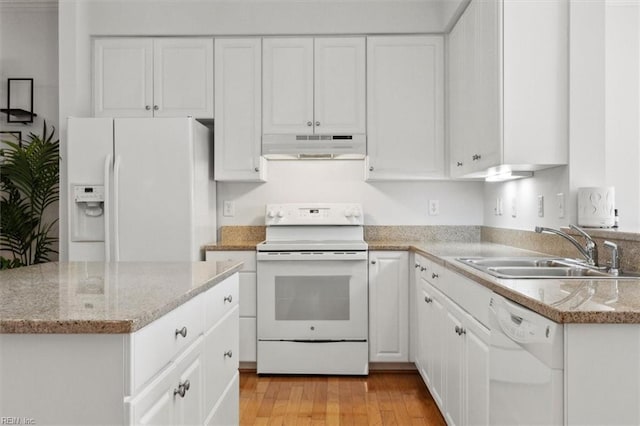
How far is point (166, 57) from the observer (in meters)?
3.79

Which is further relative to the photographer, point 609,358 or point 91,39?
point 91,39

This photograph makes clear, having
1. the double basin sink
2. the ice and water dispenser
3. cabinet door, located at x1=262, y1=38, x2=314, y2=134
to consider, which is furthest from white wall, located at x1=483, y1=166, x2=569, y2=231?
the ice and water dispenser

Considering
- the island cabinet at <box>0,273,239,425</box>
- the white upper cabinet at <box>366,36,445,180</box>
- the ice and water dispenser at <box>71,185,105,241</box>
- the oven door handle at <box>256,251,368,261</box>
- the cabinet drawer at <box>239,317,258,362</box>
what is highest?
the white upper cabinet at <box>366,36,445,180</box>

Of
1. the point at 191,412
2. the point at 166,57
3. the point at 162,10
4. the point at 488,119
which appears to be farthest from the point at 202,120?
the point at 191,412

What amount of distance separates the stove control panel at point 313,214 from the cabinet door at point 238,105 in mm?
305

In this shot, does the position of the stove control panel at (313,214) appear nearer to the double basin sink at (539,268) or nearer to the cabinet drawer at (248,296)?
the cabinet drawer at (248,296)

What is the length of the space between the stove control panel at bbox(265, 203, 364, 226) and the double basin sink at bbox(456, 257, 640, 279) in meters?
1.38

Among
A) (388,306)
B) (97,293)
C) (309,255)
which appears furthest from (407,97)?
(97,293)

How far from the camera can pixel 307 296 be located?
3537 millimetres

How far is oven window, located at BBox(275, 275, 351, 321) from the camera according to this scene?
11.6ft

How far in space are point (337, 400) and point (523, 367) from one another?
1.83 meters

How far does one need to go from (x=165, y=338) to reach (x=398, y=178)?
2679 millimetres

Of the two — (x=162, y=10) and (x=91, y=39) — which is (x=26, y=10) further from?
(x=162, y=10)

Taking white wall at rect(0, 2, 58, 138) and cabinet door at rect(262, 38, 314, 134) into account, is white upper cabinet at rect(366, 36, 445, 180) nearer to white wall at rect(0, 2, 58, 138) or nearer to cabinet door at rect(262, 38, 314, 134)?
cabinet door at rect(262, 38, 314, 134)
